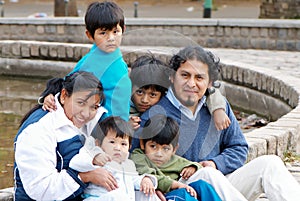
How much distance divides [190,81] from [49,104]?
0.85 m

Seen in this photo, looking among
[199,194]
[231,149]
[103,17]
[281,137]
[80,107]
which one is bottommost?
[281,137]

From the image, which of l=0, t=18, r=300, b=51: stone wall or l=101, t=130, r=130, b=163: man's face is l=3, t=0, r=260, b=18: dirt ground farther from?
l=101, t=130, r=130, b=163: man's face

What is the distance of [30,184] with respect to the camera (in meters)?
4.29

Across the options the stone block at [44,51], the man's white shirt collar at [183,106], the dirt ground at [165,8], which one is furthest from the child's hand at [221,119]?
the dirt ground at [165,8]

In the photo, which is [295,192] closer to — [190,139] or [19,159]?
[190,139]

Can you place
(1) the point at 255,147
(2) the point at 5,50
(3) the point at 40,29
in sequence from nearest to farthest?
(1) the point at 255,147 < (2) the point at 5,50 < (3) the point at 40,29

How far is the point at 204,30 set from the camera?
15508mm

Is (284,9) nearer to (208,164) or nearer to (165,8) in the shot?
(165,8)

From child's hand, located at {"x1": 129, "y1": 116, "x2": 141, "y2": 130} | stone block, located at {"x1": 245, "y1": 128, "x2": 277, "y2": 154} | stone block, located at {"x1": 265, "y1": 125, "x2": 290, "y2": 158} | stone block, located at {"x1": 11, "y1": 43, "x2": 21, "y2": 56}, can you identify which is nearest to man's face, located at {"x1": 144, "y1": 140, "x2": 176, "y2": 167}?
child's hand, located at {"x1": 129, "y1": 116, "x2": 141, "y2": 130}

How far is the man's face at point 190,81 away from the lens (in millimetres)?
4863

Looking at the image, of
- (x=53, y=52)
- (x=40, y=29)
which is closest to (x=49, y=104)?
(x=53, y=52)

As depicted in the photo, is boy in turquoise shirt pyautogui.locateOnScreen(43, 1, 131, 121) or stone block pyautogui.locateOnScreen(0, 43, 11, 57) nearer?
boy in turquoise shirt pyautogui.locateOnScreen(43, 1, 131, 121)

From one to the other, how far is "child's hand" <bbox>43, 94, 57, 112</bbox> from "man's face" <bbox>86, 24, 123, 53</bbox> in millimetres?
424

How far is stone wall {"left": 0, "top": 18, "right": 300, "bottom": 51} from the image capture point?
15016 millimetres
